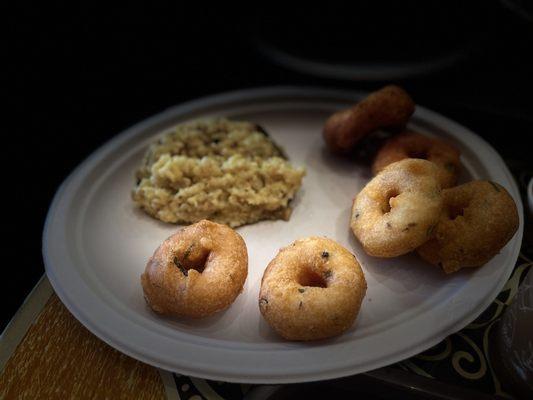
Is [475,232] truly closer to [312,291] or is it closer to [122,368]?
[312,291]

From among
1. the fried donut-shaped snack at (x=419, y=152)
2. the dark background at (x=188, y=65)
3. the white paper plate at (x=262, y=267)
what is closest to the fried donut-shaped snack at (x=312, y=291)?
the white paper plate at (x=262, y=267)

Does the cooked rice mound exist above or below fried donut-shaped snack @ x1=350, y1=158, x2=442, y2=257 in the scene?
below

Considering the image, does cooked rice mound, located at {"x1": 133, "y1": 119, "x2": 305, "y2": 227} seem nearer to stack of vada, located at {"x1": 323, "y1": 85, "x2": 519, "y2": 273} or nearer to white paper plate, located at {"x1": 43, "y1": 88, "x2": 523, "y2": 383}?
white paper plate, located at {"x1": 43, "y1": 88, "x2": 523, "y2": 383}

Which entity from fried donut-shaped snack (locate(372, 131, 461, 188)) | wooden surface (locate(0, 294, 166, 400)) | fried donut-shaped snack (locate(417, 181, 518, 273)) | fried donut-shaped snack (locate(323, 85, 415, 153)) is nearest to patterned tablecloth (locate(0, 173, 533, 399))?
wooden surface (locate(0, 294, 166, 400))

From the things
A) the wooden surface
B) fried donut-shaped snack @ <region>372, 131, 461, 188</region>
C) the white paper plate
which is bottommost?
the wooden surface

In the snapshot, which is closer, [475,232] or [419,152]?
[475,232]

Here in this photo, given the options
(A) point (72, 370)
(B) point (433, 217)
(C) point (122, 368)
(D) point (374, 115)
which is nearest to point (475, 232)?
(B) point (433, 217)

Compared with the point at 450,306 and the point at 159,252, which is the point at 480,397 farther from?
the point at 159,252
